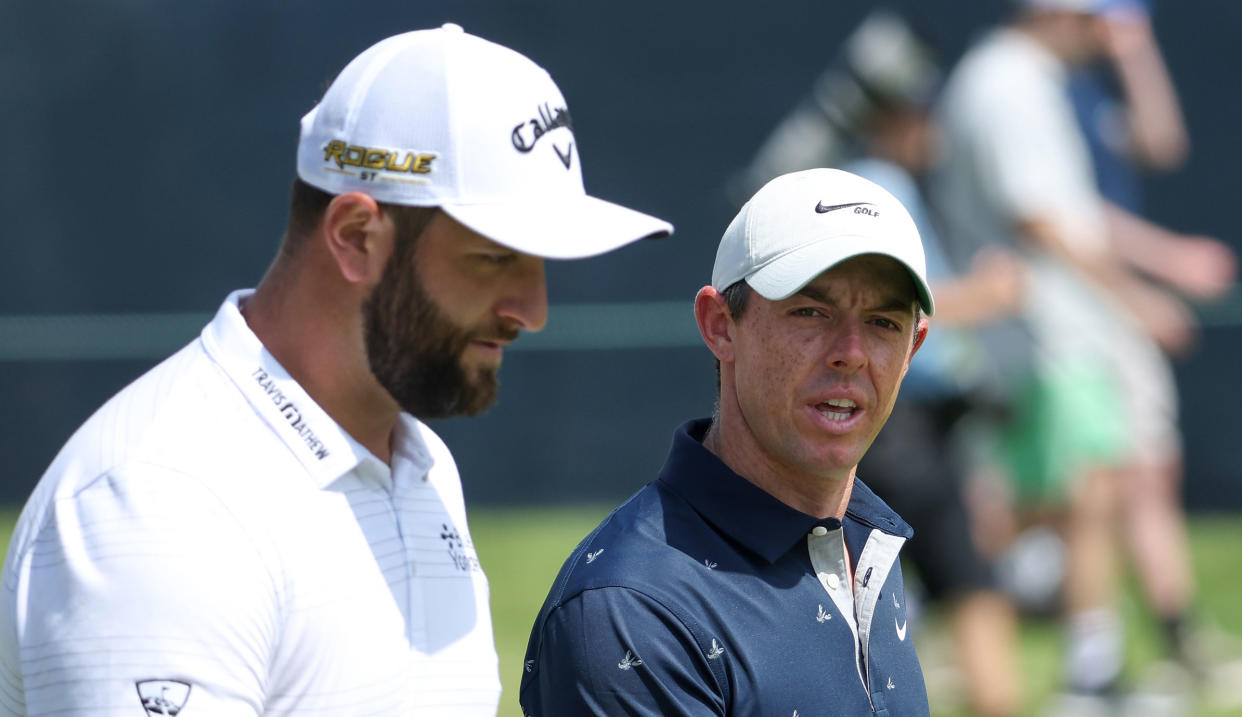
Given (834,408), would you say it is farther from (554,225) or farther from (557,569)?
(557,569)

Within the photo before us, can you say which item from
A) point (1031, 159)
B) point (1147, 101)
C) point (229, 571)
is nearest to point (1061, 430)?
point (1031, 159)

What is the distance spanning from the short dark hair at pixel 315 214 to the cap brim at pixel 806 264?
46 centimetres

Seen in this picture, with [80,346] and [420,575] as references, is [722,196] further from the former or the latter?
[420,575]

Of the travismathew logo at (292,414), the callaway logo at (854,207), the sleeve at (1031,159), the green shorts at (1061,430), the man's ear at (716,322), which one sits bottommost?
the green shorts at (1061,430)

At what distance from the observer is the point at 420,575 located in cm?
230

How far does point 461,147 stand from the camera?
2211 millimetres

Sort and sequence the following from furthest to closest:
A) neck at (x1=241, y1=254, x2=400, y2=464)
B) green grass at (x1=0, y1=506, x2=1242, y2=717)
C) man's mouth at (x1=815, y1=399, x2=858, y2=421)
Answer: green grass at (x1=0, y1=506, x2=1242, y2=717)
man's mouth at (x1=815, y1=399, x2=858, y2=421)
neck at (x1=241, y1=254, x2=400, y2=464)

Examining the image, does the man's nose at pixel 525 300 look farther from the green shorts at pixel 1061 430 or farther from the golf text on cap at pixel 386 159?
the green shorts at pixel 1061 430

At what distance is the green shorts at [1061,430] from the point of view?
6.49 m

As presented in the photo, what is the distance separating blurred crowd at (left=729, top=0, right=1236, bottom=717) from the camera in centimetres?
579

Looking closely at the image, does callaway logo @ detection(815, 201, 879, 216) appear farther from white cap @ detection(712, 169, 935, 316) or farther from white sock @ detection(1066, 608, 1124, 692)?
white sock @ detection(1066, 608, 1124, 692)


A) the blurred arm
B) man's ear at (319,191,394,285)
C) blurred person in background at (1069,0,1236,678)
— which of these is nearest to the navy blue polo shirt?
man's ear at (319,191,394,285)

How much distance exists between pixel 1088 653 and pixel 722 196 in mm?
4090

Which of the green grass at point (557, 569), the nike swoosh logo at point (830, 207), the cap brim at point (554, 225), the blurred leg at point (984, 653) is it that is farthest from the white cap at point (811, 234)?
the green grass at point (557, 569)
